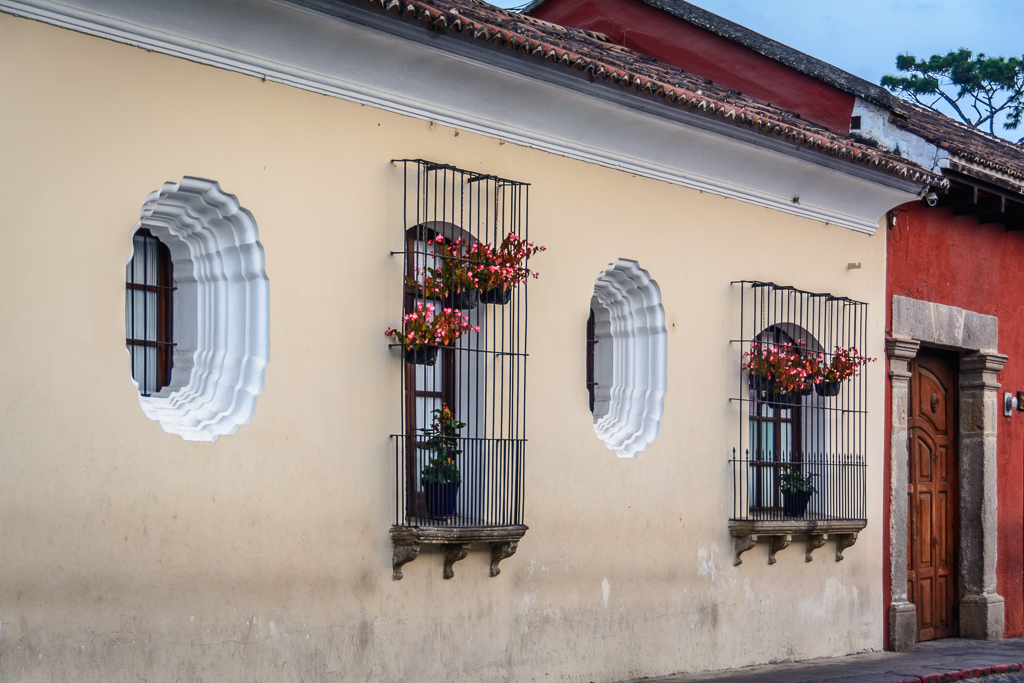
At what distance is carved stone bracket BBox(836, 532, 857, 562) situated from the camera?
10.2 meters

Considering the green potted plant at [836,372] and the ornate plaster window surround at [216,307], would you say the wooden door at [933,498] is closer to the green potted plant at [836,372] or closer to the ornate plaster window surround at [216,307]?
the green potted plant at [836,372]

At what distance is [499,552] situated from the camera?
7602mm

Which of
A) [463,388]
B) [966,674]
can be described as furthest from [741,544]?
[463,388]

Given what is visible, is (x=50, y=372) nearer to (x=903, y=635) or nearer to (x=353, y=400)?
(x=353, y=400)

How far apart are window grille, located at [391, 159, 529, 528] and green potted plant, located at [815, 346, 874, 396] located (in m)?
3.07

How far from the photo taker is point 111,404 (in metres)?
6.01

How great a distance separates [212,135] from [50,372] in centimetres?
150

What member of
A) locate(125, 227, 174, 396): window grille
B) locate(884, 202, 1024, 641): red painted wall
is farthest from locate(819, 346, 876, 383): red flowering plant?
locate(125, 227, 174, 396): window grille

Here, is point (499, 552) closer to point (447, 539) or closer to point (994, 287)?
point (447, 539)

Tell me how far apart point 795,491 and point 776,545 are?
47cm

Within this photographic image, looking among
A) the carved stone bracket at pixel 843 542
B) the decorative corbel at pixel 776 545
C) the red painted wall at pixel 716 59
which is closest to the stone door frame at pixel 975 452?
the carved stone bracket at pixel 843 542

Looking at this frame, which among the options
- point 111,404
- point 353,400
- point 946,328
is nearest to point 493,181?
point 353,400

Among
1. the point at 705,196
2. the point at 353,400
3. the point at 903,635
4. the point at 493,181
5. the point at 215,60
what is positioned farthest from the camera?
the point at 903,635

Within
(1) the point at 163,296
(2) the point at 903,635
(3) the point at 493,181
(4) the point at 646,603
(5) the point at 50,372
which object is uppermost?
(3) the point at 493,181
